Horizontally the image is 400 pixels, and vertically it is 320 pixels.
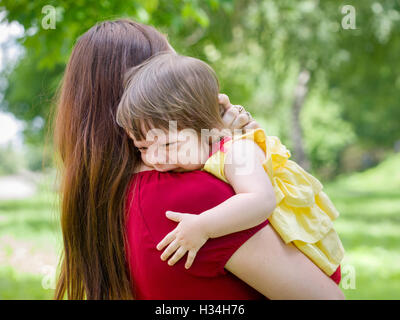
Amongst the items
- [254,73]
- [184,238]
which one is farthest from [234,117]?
[254,73]

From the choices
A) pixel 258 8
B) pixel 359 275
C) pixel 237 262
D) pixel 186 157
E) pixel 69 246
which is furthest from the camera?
pixel 258 8

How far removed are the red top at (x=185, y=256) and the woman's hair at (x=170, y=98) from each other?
157 millimetres

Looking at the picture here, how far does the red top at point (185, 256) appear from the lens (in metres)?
1.40

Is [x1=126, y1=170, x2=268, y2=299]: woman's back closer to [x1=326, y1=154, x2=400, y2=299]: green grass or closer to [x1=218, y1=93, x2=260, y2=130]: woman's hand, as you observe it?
[x1=218, y1=93, x2=260, y2=130]: woman's hand

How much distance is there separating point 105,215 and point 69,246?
195 mm

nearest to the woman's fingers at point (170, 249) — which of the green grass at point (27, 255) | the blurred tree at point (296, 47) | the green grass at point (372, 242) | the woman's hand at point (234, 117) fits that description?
the woman's hand at point (234, 117)

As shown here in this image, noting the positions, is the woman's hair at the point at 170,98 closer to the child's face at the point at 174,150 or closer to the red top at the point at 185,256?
the child's face at the point at 174,150

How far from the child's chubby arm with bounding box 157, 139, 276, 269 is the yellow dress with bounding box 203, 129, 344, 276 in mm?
58

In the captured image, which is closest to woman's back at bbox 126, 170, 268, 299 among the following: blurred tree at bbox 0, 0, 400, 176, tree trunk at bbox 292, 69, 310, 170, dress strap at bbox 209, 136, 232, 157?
dress strap at bbox 209, 136, 232, 157

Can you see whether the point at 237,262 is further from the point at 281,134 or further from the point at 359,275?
the point at 281,134

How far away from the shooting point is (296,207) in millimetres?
1526

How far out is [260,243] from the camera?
1408mm
